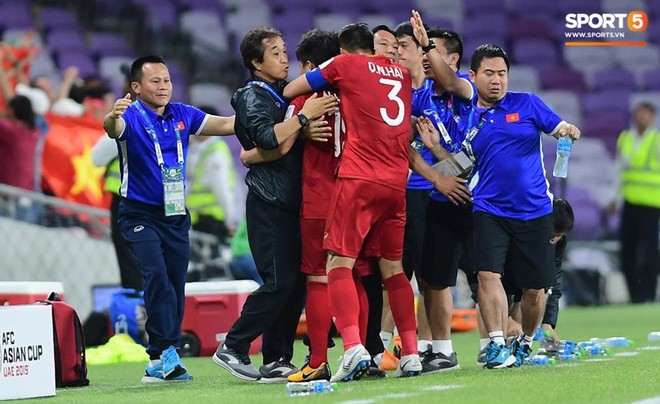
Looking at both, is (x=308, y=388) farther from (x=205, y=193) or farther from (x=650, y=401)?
(x=205, y=193)

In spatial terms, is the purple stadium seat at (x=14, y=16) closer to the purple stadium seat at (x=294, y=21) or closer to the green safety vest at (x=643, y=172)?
the purple stadium seat at (x=294, y=21)

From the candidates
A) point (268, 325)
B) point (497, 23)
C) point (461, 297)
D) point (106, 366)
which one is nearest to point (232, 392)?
point (268, 325)

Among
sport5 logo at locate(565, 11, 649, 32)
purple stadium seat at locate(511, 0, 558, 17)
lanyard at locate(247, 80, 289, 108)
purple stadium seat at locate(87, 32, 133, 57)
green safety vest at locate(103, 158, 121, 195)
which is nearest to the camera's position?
lanyard at locate(247, 80, 289, 108)

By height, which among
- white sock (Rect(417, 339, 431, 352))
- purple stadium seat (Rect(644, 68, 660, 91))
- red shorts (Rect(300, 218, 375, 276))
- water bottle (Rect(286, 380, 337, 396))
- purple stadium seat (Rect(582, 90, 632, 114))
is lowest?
white sock (Rect(417, 339, 431, 352))

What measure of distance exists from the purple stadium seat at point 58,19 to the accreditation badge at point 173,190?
11.4 meters

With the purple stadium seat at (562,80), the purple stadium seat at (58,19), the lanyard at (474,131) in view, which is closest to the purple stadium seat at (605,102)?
the purple stadium seat at (562,80)

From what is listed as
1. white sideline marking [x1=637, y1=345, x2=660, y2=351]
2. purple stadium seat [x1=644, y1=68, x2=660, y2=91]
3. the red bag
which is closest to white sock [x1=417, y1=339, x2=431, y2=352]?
white sideline marking [x1=637, y1=345, x2=660, y2=351]

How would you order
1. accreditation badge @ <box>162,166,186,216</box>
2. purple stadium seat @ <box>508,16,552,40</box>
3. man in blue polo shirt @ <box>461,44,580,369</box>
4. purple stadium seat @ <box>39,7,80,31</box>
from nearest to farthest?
man in blue polo shirt @ <box>461,44,580,369</box>, accreditation badge @ <box>162,166,186,216</box>, purple stadium seat @ <box>39,7,80,31</box>, purple stadium seat @ <box>508,16,552,40</box>

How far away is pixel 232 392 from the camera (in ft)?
21.5

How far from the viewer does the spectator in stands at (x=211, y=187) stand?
1311 centimetres

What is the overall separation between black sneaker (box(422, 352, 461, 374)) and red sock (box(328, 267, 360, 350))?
1.06 metres

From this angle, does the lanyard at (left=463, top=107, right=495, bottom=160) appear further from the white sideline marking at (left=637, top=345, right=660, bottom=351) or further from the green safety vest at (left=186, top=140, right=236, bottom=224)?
the green safety vest at (left=186, top=140, right=236, bottom=224)

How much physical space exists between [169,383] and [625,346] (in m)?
3.39

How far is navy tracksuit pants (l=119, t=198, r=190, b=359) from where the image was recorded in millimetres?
Result: 7590
